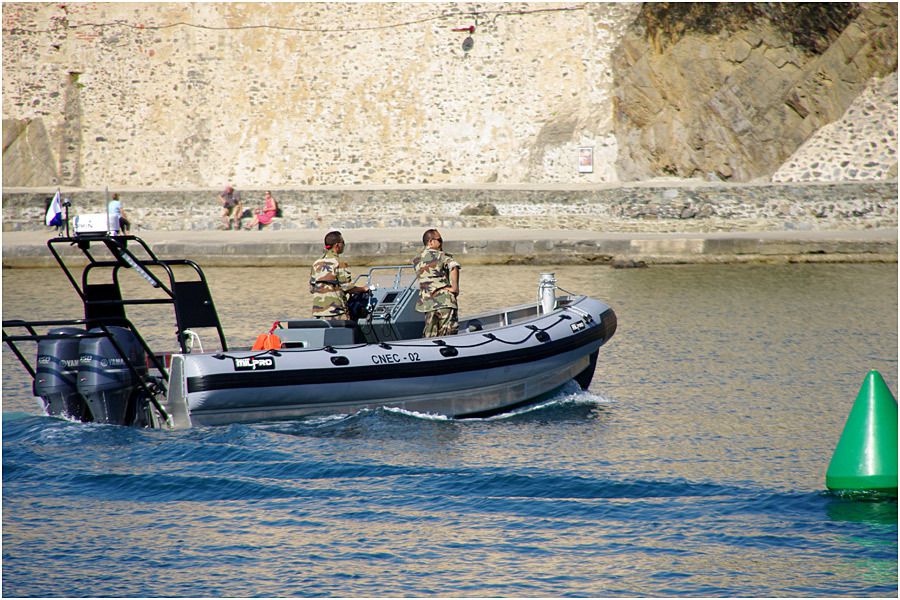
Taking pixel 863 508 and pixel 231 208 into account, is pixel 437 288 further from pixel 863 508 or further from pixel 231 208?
pixel 231 208

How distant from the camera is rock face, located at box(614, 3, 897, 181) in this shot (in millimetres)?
21094

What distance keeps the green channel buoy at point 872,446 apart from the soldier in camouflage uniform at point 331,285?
11.1 feet

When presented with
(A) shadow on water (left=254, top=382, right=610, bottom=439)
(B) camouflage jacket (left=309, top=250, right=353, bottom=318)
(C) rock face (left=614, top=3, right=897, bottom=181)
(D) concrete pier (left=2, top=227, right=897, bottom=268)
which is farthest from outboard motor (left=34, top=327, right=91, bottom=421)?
(C) rock face (left=614, top=3, right=897, bottom=181)

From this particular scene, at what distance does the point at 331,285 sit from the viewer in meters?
7.88

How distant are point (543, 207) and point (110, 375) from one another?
565 inches

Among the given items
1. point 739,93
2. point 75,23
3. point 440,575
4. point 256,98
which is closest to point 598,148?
point 739,93

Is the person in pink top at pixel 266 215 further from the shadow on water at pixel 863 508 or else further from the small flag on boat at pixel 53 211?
the shadow on water at pixel 863 508

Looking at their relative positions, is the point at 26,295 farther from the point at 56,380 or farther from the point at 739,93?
the point at 739,93

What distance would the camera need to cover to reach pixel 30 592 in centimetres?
502

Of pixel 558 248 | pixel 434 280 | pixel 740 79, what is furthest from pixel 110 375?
pixel 740 79

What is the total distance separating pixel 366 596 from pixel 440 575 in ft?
1.20

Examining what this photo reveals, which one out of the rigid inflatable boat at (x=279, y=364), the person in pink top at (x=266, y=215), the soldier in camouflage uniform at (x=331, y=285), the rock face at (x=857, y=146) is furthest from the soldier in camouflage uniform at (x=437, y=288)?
the person in pink top at (x=266, y=215)

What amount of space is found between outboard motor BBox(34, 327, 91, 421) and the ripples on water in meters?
0.11

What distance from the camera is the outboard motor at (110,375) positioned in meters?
6.86
